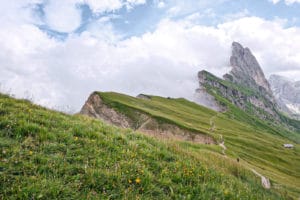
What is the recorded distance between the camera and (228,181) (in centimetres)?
1077

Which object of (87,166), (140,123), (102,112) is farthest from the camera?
(102,112)

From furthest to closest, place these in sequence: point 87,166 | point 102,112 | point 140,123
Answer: point 102,112 → point 140,123 → point 87,166

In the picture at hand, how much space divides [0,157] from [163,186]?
17.5ft

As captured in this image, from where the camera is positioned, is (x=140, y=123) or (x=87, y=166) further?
(x=140, y=123)

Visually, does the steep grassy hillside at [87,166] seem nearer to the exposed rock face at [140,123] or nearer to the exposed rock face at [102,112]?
the exposed rock face at [140,123]

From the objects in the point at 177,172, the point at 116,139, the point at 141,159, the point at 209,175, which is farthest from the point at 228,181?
the point at 116,139

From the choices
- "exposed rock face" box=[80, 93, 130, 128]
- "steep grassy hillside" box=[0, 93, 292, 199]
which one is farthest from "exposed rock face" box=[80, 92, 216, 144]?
"steep grassy hillside" box=[0, 93, 292, 199]

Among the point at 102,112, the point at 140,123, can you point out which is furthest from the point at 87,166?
the point at 102,112

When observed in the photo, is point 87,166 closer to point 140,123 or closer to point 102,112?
point 140,123

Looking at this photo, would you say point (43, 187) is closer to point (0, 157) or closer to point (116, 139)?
point (0, 157)

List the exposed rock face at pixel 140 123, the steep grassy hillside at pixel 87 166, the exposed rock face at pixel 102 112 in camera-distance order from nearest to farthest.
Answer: the steep grassy hillside at pixel 87 166 → the exposed rock face at pixel 140 123 → the exposed rock face at pixel 102 112

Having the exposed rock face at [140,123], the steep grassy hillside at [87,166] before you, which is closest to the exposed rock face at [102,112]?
the exposed rock face at [140,123]

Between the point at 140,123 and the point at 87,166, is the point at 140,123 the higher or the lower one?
the higher one

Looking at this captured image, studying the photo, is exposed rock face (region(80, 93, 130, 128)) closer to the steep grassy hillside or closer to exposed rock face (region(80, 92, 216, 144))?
exposed rock face (region(80, 92, 216, 144))
